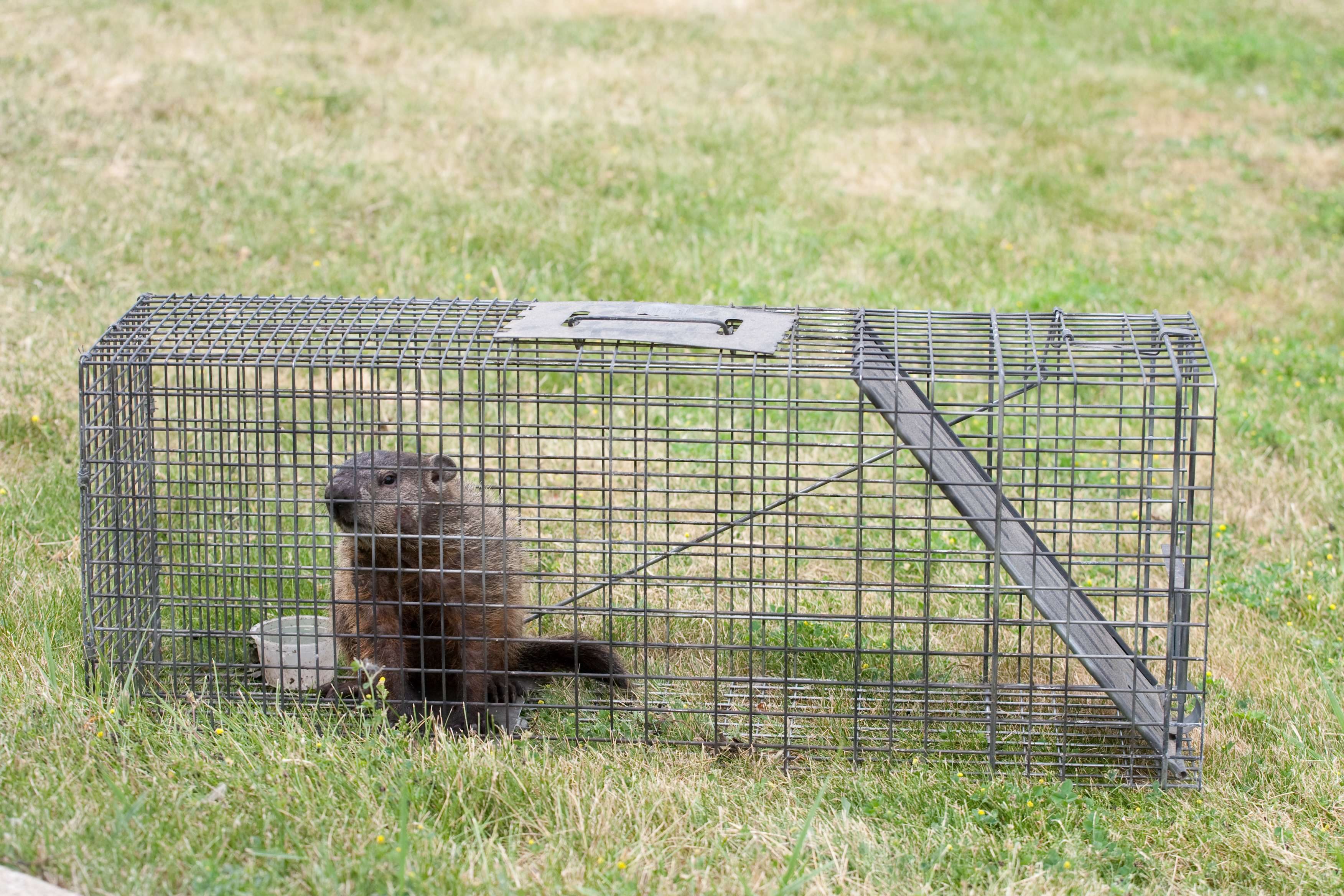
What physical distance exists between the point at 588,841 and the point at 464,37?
9811 millimetres

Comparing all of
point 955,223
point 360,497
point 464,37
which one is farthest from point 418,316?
point 464,37

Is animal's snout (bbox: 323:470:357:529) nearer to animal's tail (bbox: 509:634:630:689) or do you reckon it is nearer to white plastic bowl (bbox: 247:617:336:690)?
white plastic bowl (bbox: 247:617:336:690)

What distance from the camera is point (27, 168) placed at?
29.2 ft

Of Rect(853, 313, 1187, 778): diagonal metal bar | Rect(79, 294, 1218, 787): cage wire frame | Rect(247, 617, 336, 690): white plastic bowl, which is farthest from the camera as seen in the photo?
Rect(247, 617, 336, 690): white plastic bowl

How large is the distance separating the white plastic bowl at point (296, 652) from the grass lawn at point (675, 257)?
27cm

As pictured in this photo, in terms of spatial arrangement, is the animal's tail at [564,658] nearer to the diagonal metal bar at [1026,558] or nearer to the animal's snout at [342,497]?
the animal's snout at [342,497]

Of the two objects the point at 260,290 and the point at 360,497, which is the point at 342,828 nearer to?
the point at 360,497

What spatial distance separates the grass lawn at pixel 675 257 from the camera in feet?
11.2

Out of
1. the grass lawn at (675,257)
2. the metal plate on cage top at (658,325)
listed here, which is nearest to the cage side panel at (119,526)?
the grass lawn at (675,257)

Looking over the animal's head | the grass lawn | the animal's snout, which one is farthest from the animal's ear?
the grass lawn

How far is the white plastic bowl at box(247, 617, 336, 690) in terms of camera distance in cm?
421

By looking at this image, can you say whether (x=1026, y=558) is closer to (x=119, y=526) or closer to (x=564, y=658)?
(x=564, y=658)

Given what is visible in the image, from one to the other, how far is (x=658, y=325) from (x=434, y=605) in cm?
122

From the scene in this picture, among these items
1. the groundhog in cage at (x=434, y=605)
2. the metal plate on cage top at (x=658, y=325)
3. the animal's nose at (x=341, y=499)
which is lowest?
the groundhog in cage at (x=434, y=605)
